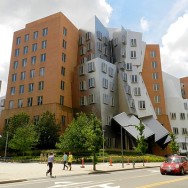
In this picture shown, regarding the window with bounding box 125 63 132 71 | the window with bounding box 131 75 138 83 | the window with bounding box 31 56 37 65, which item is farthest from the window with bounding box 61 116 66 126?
the window with bounding box 125 63 132 71

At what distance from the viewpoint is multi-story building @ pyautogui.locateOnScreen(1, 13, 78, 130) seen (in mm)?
58906

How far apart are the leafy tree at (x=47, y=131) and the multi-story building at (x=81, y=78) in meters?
3.79

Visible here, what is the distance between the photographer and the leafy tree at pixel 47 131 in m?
52.1

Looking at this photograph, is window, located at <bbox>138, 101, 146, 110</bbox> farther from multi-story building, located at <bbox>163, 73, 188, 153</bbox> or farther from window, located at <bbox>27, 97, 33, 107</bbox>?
window, located at <bbox>27, 97, 33, 107</bbox>

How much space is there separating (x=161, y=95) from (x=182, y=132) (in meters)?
12.8

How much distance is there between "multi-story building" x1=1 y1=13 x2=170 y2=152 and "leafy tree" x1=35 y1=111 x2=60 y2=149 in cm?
379

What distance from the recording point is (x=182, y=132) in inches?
2985

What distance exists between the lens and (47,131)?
5197 centimetres

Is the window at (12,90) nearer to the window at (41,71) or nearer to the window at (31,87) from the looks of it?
the window at (31,87)

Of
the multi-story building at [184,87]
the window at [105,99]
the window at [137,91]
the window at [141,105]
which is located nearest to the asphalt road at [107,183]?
the window at [105,99]

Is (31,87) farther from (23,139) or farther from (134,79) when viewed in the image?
(134,79)

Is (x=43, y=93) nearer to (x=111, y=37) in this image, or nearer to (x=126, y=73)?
(x=126, y=73)

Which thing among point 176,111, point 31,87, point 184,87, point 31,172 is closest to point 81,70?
point 31,87

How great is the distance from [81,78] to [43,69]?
9.45 meters
